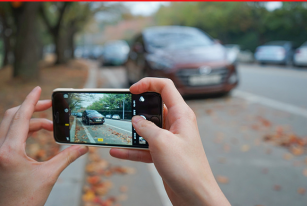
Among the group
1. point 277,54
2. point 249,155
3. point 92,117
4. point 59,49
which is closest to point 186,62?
point 249,155

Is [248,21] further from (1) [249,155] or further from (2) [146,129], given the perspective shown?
(2) [146,129]

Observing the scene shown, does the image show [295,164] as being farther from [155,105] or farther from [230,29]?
[230,29]

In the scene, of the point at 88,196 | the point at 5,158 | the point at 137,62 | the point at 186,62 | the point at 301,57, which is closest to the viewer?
the point at 5,158

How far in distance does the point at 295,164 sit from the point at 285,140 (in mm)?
838

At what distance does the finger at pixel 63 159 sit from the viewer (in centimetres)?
141

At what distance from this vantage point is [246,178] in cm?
327

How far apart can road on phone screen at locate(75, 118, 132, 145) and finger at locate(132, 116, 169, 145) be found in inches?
6.1

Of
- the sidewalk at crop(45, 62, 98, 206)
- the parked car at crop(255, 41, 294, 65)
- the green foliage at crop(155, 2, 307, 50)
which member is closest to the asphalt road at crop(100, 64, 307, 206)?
the sidewalk at crop(45, 62, 98, 206)

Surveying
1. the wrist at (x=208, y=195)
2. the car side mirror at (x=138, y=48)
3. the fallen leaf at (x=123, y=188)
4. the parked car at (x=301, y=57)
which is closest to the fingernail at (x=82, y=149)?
the wrist at (x=208, y=195)

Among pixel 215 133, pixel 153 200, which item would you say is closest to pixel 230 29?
pixel 215 133

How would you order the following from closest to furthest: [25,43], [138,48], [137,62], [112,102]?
[112,102] < [137,62] < [138,48] < [25,43]

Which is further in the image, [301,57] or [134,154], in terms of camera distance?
[301,57]

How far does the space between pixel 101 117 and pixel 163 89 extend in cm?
43

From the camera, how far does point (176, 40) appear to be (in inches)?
275
